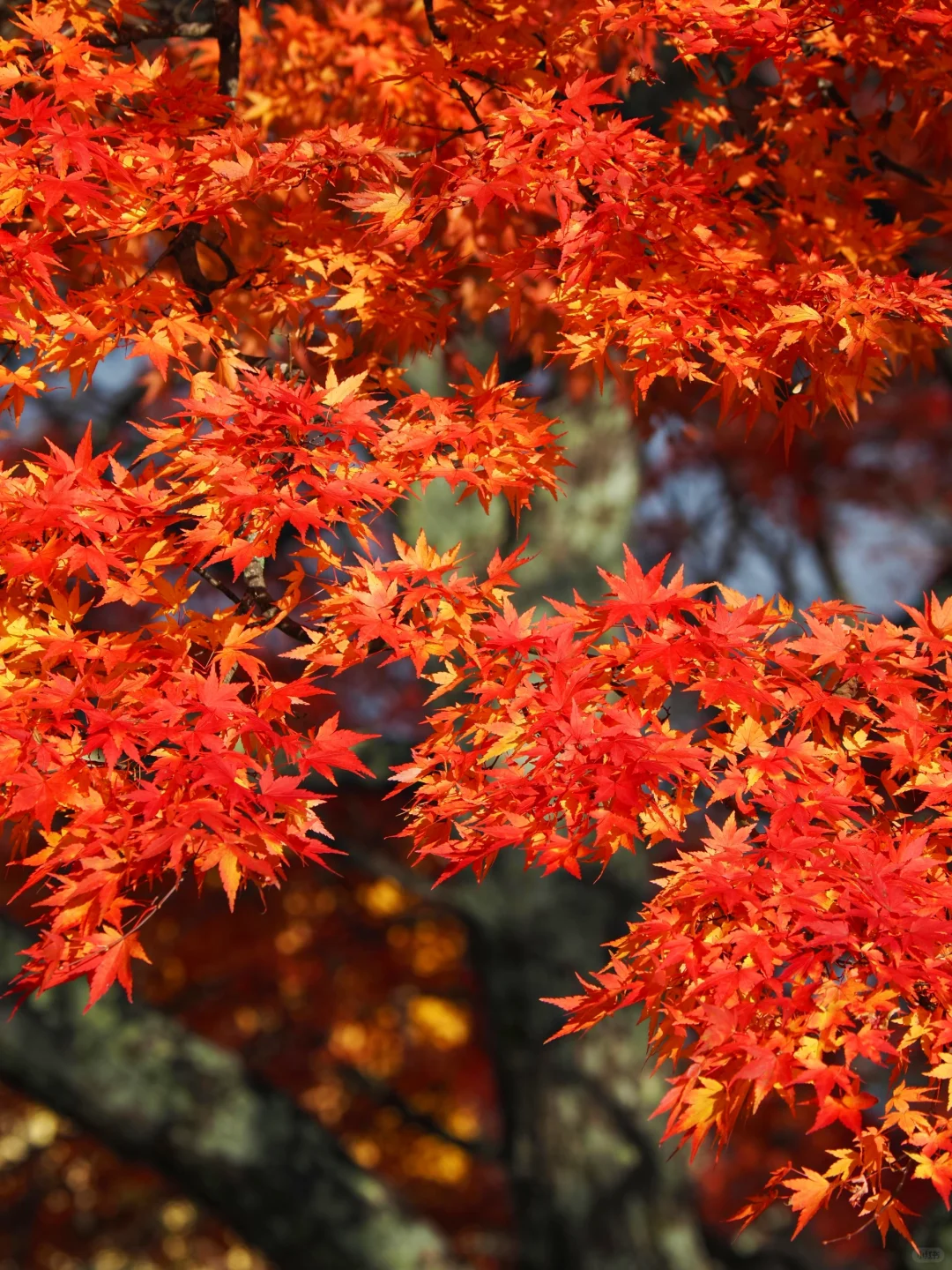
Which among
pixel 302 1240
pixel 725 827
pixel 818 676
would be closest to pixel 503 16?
pixel 818 676

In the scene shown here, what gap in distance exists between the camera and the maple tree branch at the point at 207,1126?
14.4ft

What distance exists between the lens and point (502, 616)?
244cm

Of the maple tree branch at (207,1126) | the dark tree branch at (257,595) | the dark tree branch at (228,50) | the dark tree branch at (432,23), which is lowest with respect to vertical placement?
the maple tree branch at (207,1126)

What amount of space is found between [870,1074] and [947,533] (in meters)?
7.52

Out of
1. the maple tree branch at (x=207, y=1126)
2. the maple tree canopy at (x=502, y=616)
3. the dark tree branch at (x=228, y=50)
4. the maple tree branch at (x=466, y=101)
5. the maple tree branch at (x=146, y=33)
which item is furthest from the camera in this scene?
the maple tree branch at (x=207, y=1126)

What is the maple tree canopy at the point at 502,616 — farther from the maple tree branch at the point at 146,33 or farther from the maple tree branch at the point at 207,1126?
the maple tree branch at the point at 207,1126

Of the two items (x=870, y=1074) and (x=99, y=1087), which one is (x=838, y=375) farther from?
(x=870, y=1074)

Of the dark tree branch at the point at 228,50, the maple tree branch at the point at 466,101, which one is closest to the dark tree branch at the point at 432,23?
the maple tree branch at the point at 466,101

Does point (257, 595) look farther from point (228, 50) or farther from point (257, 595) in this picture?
point (228, 50)

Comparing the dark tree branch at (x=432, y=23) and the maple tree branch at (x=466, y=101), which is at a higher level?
the dark tree branch at (x=432, y=23)

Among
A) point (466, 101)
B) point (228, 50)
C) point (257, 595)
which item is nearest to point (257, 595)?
point (257, 595)

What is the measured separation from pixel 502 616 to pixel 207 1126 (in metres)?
3.03

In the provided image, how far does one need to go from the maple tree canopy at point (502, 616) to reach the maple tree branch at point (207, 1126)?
246 cm

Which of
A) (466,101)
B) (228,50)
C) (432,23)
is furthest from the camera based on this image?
(228,50)
